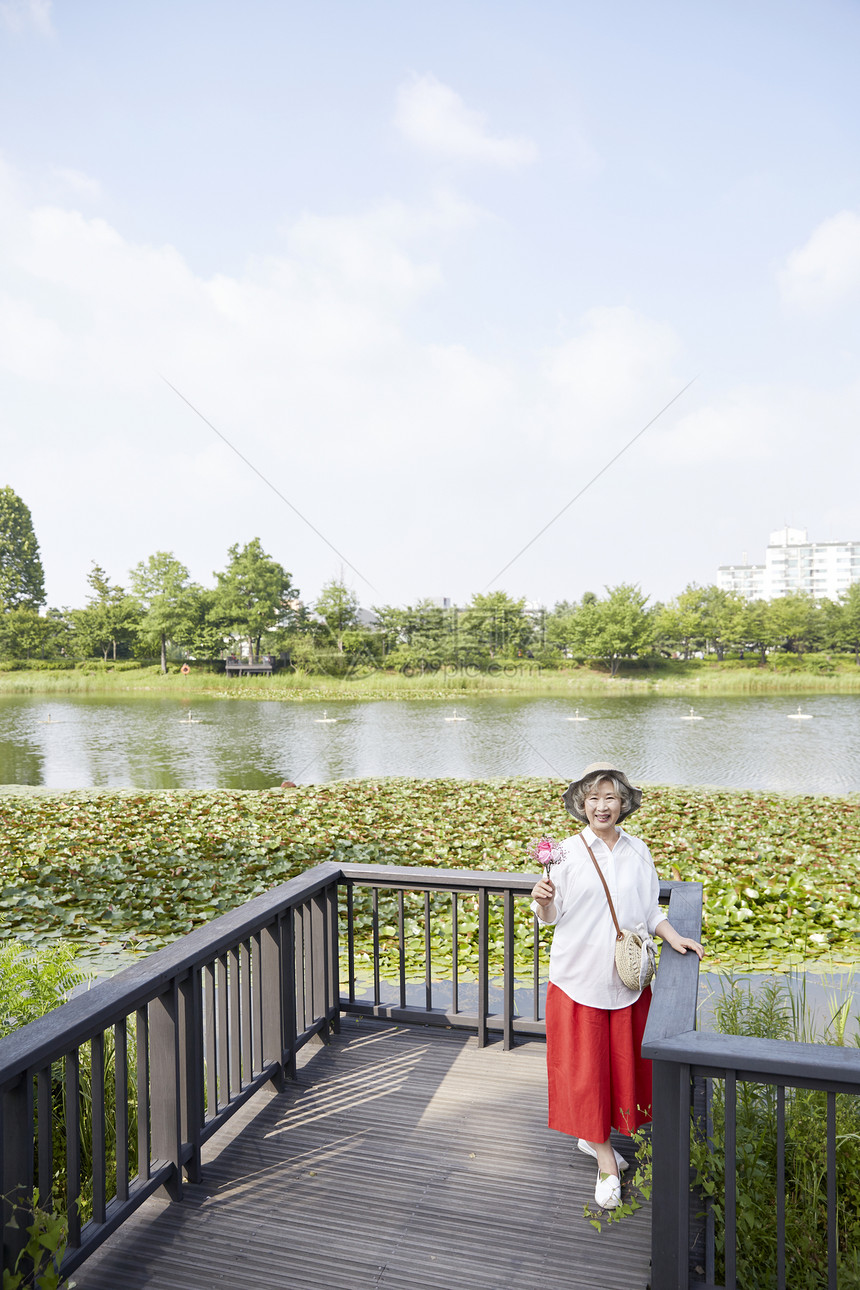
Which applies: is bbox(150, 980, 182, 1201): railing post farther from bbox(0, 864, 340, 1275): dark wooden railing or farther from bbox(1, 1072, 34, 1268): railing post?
bbox(1, 1072, 34, 1268): railing post

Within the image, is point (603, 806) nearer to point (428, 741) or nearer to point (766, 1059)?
point (766, 1059)

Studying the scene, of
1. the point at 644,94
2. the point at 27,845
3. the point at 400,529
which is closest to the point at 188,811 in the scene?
the point at 27,845

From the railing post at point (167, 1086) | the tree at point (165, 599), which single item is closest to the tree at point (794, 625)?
the tree at point (165, 599)

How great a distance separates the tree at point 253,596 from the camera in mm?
36062

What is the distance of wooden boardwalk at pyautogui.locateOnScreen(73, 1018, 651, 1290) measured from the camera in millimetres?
1986

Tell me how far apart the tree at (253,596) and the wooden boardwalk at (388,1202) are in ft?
108

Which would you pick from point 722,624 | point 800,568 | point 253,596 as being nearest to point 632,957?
point 722,624

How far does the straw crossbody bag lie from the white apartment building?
3850 inches

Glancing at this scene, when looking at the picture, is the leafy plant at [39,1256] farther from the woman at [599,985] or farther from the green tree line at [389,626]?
the green tree line at [389,626]

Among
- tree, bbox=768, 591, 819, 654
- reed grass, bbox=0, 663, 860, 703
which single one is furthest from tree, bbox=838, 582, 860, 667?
reed grass, bbox=0, 663, 860, 703

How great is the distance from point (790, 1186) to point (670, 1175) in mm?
1016

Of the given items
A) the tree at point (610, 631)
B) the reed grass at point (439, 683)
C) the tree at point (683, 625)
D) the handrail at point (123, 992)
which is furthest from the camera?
the tree at point (683, 625)

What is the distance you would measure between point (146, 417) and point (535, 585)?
35.3 m

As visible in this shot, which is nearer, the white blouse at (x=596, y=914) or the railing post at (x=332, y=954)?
the white blouse at (x=596, y=914)
